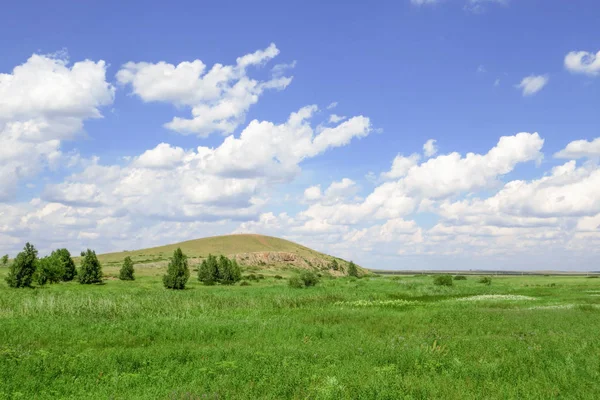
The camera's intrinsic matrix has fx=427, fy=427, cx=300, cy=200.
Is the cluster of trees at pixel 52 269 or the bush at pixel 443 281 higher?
the cluster of trees at pixel 52 269

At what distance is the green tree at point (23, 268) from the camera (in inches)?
2215

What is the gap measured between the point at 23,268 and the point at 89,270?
9.48 meters

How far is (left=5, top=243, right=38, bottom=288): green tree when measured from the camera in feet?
185

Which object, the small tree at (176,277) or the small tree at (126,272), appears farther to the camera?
the small tree at (126,272)

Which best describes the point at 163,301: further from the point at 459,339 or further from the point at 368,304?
the point at 459,339

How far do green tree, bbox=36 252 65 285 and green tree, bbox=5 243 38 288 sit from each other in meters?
2.66

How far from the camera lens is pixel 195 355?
15859mm

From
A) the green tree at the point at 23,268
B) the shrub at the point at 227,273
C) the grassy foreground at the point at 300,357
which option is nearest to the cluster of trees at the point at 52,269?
the green tree at the point at 23,268

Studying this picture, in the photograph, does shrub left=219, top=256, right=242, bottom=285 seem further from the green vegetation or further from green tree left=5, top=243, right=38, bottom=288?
green tree left=5, top=243, right=38, bottom=288

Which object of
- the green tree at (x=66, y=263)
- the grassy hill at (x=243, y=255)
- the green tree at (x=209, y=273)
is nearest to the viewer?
the green tree at (x=66, y=263)

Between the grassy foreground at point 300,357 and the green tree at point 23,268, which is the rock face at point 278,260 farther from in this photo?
the grassy foreground at point 300,357

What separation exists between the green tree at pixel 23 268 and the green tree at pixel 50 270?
8.71 feet


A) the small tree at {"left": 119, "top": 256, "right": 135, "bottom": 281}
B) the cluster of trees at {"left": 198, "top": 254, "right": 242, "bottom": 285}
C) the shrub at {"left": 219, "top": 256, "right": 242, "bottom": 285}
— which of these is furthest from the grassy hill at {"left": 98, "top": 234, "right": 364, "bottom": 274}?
the small tree at {"left": 119, "top": 256, "right": 135, "bottom": 281}

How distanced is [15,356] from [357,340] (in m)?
13.5
